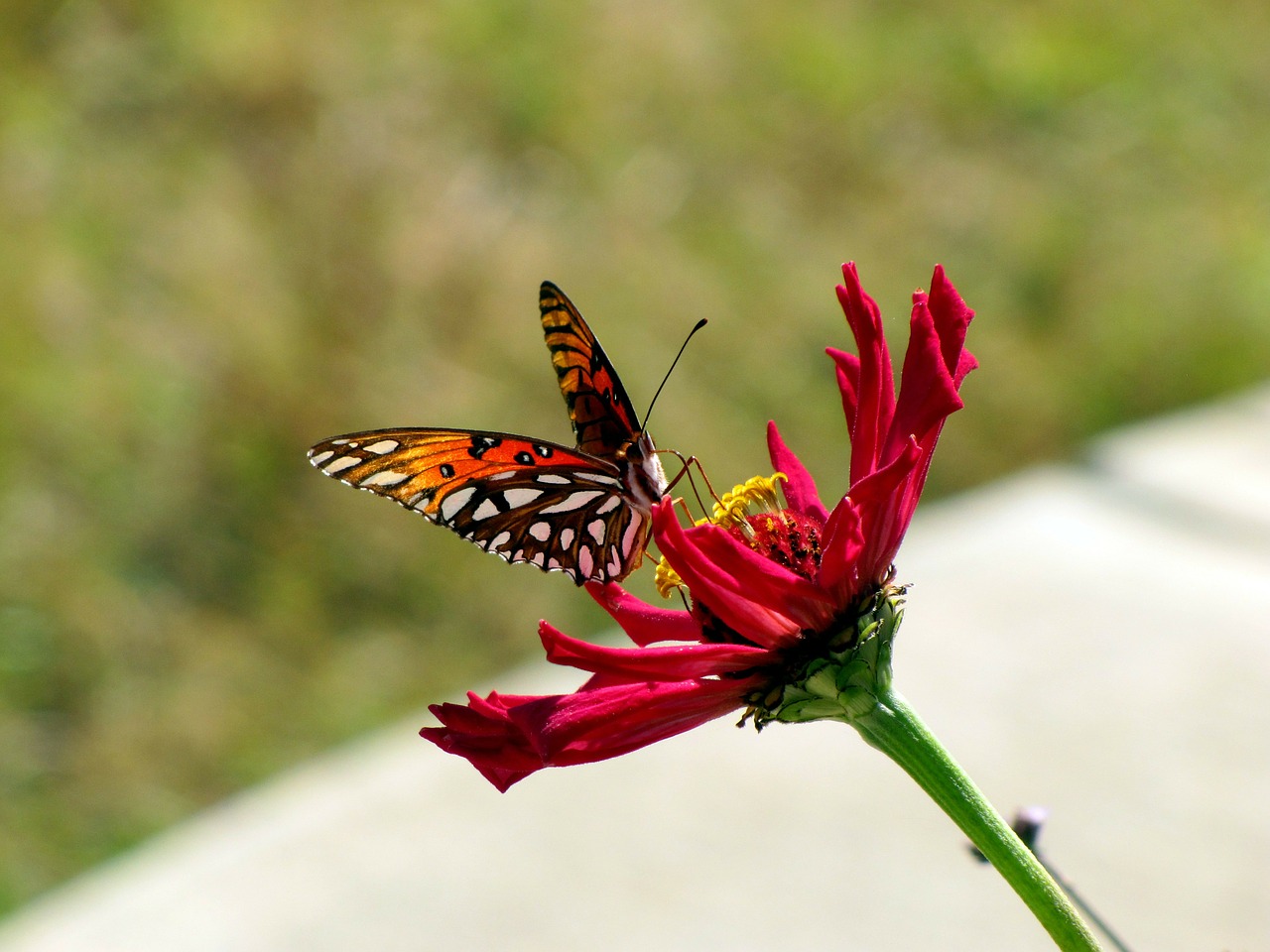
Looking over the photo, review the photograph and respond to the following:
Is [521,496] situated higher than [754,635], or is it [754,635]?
[521,496]

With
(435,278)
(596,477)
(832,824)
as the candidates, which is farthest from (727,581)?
(435,278)

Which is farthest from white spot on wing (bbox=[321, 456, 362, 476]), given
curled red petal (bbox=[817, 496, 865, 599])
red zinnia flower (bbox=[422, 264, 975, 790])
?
curled red petal (bbox=[817, 496, 865, 599])

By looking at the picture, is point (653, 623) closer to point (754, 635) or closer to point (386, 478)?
point (754, 635)

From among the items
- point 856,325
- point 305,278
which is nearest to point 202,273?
point 305,278

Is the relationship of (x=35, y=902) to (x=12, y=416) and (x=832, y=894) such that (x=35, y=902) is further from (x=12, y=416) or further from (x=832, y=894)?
(x=832, y=894)

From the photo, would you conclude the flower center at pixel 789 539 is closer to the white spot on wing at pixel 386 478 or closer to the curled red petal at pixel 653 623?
the curled red petal at pixel 653 623
